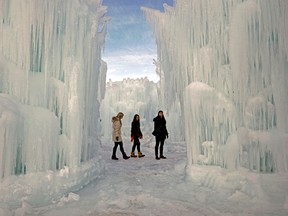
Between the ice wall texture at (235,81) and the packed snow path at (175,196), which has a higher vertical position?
the ice wall texture at (235,81)

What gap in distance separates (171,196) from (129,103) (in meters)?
21.4

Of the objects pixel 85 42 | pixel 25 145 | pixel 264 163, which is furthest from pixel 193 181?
pixel 85 42

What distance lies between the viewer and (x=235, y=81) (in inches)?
223

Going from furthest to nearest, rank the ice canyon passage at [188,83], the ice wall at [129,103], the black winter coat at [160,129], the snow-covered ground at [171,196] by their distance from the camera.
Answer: the ice wall at [129,103], the black winter coat at [160,129], the ice canyon passage at [188,83], the snow-covered ground at [171,196]

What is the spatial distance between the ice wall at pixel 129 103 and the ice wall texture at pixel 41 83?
19.1 metres

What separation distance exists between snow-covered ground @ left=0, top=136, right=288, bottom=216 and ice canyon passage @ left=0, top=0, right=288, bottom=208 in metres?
0.31

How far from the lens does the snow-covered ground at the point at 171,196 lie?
157 inches

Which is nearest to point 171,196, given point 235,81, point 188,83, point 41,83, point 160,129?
point 235,81

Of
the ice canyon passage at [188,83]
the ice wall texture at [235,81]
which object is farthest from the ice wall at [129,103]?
the ice wall texture at [235,81]

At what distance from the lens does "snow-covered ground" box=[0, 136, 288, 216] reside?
398 cm

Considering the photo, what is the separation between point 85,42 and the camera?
21.9ft

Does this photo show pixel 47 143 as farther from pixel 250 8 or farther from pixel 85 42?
pixel 250 8

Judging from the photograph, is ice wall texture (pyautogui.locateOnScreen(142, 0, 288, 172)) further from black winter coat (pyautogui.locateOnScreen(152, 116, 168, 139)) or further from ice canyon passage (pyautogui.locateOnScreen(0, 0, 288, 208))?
black winter coat (pyautogui.locateOnScreen(152, 116, 168, 139))

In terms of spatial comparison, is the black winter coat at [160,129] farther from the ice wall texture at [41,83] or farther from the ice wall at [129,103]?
the ice wall at [129,103]
